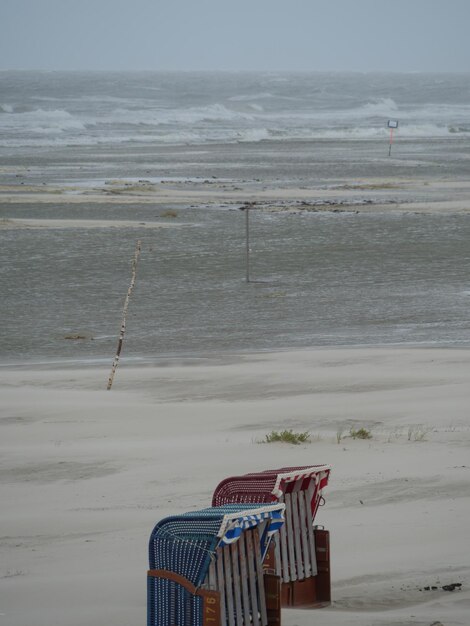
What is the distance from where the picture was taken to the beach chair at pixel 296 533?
6836 millimetres

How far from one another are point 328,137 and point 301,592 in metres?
73.1

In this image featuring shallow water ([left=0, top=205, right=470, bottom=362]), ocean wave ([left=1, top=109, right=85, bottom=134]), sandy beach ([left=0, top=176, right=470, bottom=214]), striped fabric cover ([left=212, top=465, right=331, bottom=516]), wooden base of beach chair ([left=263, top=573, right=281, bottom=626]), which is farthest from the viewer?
ocean wave ([left=1, top=109, right=85, bottom=134])

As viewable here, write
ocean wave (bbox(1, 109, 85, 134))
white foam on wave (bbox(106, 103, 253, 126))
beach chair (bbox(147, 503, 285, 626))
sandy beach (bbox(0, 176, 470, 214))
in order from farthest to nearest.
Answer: white foam on wave (bbox(106, 103, 253, 126))
ocean wave (bbox(1, 109, 85, 134))
sandy beach (bbox(0, 176, 470, 214))
beach chair (bbox(147, 503, 285, 626))

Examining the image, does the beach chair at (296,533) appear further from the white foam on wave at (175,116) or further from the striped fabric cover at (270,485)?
the white foam on wave at (175,116)

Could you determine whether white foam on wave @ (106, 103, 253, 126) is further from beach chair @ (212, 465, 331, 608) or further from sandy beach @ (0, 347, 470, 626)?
beach chair @ (212, 465, 331, 608)

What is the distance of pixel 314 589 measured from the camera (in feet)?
22.7

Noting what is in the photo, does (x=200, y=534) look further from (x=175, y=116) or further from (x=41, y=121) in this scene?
(x=175, y=116)

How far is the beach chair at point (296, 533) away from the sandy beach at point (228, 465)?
158 mm

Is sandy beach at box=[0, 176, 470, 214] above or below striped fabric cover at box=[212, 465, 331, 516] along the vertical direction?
below

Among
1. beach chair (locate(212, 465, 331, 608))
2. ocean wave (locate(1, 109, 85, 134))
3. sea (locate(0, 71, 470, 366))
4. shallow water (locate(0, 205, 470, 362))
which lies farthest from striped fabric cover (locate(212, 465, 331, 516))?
ocean wave (locate(1, 109, 85, 134))

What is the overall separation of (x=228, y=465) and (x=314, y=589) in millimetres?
3219

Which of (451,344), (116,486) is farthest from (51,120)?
(116,486)

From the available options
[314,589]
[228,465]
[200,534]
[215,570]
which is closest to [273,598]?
[215,570]

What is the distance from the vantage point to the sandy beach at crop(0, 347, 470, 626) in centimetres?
707
